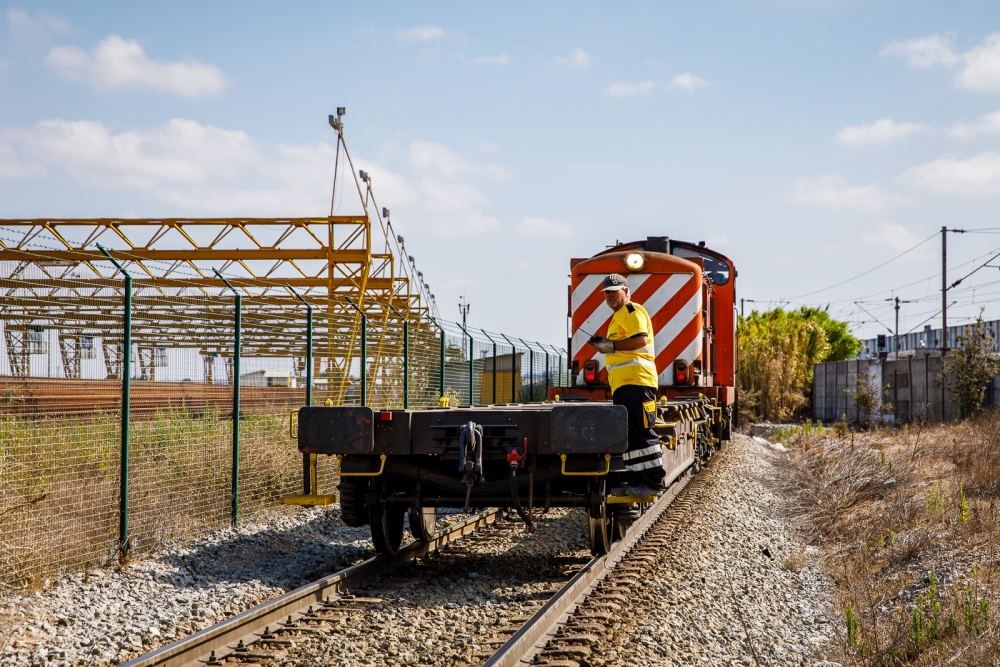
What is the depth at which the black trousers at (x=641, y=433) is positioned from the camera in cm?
708

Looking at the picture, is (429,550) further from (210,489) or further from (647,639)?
(647,639)

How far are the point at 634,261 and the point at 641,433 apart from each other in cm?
470

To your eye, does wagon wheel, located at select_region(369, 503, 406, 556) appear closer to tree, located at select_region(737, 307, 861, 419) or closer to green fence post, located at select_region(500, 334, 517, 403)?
green fence post, located at select_region(500, 334, 517, 403)

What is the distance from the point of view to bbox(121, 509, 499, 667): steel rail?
195 inches

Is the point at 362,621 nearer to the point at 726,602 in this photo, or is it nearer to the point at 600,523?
the point at 600,523

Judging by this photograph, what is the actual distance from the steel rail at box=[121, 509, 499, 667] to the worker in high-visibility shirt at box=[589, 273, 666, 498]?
81.3 inches

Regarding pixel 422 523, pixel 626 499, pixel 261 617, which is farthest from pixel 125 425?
pixel 626 499

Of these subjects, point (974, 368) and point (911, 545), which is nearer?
point (911, 545)

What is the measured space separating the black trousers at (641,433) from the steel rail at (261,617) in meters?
2.23

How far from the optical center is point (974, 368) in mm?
22484

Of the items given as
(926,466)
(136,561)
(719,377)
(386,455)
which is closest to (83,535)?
(136,561)

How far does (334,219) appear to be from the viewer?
2212cm

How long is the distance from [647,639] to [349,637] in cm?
184

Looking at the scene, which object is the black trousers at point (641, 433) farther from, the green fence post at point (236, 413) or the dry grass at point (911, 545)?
the green fence post at point (236, 413)
